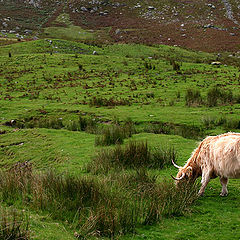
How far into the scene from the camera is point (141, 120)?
12656mm

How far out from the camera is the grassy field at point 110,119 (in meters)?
4.71

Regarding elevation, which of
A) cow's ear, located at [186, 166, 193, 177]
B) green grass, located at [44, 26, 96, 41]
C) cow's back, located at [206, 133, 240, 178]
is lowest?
cow's ear, located at [186, 166, 193, 177]

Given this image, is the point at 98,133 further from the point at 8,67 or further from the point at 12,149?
the point at 8,67

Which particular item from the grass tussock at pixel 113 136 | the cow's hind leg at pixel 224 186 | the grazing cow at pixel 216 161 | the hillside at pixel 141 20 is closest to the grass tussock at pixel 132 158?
the grass tussock at pixel 113 136

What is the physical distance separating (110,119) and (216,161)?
25.3 feet

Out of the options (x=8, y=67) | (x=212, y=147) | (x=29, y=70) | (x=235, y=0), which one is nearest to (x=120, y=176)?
(x=212, y=147)

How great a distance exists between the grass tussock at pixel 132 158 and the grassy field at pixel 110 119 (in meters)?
0.24

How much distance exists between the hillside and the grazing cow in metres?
35.5

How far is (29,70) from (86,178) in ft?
65.3

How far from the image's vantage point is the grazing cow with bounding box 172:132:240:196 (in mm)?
5387

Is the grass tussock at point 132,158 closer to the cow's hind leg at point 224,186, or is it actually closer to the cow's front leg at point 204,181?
the cow's front leg at point 204,181

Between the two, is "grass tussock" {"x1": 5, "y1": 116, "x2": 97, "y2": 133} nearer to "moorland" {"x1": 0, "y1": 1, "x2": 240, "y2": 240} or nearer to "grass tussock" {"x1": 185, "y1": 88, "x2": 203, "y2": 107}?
"moorland" {"x1": 0, "y1": 1, "x2": 240, "y2": 240}

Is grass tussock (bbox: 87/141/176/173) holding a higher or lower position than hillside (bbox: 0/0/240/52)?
lower

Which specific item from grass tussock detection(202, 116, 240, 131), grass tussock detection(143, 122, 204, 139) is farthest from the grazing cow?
grass tussock detection(202, 116, 240, 131)
